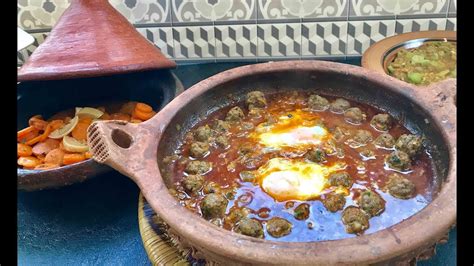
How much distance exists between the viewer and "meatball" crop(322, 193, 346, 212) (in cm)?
146

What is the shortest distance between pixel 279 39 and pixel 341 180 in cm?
146

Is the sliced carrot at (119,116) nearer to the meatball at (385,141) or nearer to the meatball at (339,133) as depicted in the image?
the meatball at (339,133)

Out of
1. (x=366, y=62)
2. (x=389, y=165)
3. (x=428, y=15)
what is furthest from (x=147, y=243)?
(x=428, y=15)

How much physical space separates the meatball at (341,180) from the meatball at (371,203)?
0.08 m

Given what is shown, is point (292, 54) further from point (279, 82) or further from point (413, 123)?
point (413, 123)

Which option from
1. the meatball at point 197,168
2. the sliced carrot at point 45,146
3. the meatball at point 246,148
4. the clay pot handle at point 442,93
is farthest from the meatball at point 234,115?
the sliced carrot at point 45,146

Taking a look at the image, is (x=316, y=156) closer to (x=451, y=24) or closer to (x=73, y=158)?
(x=73, y=158)

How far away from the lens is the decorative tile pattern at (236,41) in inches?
110

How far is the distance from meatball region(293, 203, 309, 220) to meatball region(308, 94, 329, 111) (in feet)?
1.94

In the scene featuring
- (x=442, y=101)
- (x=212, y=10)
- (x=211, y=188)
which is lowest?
(x=211, y=188)

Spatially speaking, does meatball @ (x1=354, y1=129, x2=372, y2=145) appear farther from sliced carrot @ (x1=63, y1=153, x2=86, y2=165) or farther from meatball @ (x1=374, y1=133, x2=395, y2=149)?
sliced carrot @ (x1=63, y1=153, x2=86, y2=165)

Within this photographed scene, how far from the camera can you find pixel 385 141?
1.73 metres

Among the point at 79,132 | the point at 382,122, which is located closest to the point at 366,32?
the point at 382,122

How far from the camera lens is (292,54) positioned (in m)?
2.87
